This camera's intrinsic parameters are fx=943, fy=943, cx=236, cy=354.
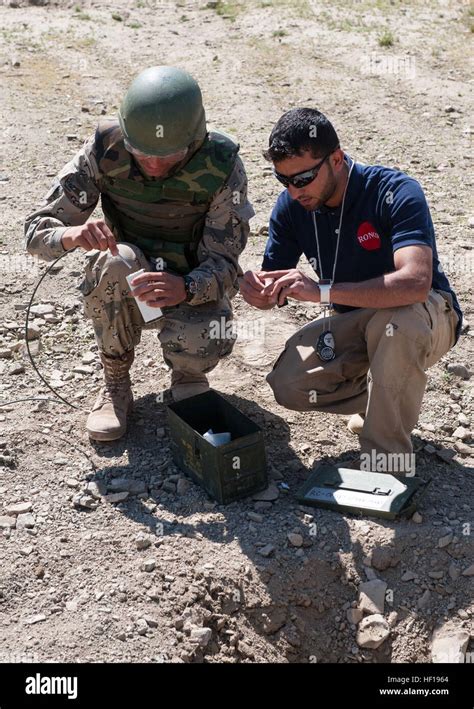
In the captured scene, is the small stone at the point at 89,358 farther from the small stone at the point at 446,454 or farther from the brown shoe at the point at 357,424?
the small stone at the point at 446,454

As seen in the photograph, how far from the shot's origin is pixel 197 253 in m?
4.57

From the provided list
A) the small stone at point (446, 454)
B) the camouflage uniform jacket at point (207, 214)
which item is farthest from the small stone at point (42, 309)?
the small stone at point (446, 454)

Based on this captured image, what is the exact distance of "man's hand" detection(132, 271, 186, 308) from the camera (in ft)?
13.2

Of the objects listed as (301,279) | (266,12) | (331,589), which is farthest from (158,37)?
(331,589)

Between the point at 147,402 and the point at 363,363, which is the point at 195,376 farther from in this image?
the point at 363,363

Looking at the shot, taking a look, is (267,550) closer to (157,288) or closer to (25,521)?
(25,521)

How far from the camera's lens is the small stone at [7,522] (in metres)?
3.95

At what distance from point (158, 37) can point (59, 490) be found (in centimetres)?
752

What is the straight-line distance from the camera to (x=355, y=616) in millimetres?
3789

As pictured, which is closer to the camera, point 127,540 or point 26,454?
point 127,540

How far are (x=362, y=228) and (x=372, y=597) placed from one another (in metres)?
1.57

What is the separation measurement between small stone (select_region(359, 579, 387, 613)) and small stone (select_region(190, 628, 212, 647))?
2.14 ft

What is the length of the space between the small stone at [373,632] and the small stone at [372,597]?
0.03 meters

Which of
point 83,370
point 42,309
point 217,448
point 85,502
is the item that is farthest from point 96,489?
point 42,309
